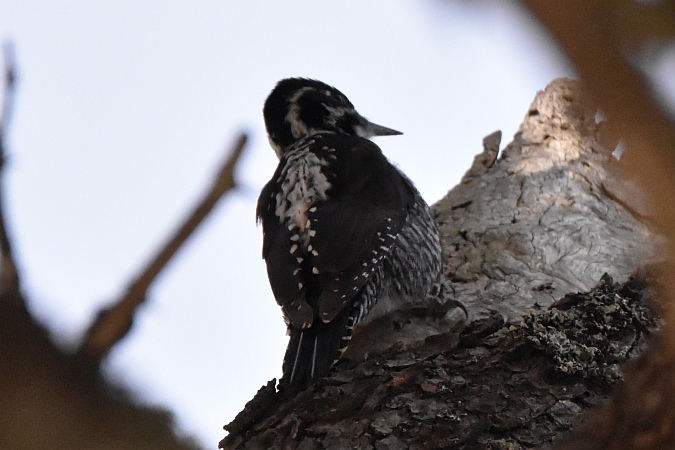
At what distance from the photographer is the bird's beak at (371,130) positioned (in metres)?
4.25

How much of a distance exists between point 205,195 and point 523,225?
2.58m

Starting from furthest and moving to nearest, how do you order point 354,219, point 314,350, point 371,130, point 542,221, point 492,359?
point 371,130 < point 542,221 < point 354,219 < point 314,350 < point 492,359

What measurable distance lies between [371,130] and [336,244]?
148 cm

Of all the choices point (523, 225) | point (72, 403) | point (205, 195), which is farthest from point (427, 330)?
point (72, 403)

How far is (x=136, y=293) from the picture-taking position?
94 centimetres

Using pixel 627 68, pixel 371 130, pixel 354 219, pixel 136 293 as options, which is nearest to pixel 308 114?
pixel 371 130

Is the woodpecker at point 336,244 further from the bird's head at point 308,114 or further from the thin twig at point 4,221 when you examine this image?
the thin twig at point 4,221

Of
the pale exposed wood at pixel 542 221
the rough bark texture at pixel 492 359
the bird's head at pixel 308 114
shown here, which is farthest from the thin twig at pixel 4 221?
the bird's head at pixel 308 114

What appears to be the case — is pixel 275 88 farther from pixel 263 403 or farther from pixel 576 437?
pixel 576 437

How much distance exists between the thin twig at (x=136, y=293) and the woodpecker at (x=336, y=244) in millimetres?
1301

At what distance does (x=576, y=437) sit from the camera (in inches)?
39.9

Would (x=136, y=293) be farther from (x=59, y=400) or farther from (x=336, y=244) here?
(x=336, y=244)

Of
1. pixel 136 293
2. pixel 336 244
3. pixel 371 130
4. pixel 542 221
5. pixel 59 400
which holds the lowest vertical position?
pixel 59 400

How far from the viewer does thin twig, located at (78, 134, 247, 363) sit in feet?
2.72
